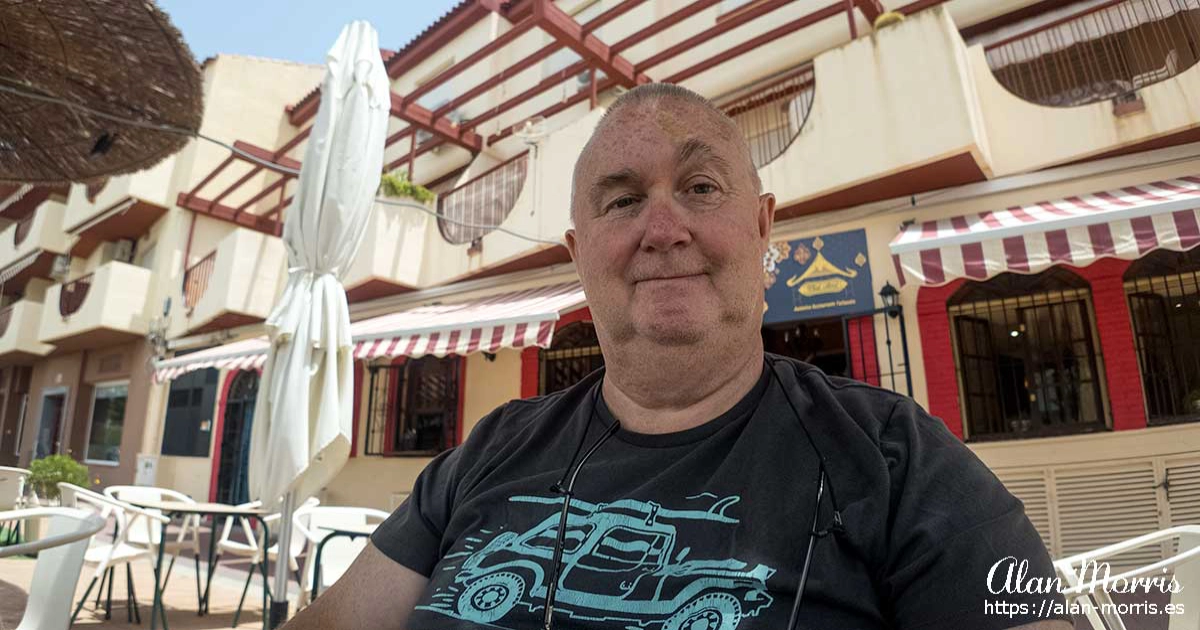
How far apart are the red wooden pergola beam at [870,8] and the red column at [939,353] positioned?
3.42m

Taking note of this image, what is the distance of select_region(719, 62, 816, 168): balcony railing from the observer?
25.7 feet

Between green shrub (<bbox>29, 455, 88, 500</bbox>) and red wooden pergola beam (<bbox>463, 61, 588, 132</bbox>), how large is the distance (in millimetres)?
7118

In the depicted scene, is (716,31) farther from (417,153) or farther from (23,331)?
(23,331)

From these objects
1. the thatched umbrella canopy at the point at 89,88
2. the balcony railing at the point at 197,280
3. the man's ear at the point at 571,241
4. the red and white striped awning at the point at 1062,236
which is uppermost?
the balcony railing at the point at 197,280

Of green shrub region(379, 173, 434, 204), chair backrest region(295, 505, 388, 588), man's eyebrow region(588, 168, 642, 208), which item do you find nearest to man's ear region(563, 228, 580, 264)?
man's eyebrow region(588, 168, 642, 208)

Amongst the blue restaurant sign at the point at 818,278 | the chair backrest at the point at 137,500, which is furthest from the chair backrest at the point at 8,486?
the blue restaurant sign at the point at 818,278

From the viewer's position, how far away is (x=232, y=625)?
15.5ft

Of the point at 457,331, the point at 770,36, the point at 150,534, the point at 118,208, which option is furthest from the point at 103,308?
the point at 770,36

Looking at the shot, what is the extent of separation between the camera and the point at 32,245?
18.5m

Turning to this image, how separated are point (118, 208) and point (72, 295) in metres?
2.45

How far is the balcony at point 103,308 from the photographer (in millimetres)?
13922

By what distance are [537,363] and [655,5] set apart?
227 inches

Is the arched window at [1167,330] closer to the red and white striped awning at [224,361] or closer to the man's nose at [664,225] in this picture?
the man's nose at [664,225]

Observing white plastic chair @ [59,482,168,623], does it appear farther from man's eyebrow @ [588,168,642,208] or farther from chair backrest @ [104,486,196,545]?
man's eyebrow @ [588,168,642,208]
